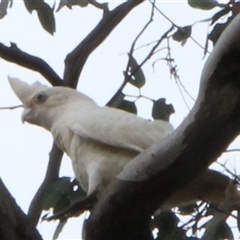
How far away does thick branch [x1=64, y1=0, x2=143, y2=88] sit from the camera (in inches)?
108

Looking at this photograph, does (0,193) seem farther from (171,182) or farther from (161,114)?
(161,114)

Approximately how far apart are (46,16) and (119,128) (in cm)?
48

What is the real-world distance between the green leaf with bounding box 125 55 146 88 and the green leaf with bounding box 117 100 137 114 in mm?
96

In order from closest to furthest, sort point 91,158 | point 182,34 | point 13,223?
point 13,223
point 91,158
point 182,34

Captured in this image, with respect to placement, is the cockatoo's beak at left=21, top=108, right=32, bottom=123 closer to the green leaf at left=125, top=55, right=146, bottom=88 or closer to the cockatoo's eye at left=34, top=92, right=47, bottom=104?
the cockatoo's eye at left=34, top=92, right=47, bottom=104

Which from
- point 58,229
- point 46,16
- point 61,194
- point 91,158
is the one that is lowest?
point 58,229

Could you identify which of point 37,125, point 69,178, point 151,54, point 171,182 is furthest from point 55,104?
point 171,182

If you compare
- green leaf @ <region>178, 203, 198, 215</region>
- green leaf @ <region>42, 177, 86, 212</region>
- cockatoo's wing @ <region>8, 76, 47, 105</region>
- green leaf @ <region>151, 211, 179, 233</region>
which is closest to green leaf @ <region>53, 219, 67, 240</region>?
green leaf @ <region>42, 177, 86, 212</region>

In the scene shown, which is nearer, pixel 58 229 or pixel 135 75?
pixel 58 229

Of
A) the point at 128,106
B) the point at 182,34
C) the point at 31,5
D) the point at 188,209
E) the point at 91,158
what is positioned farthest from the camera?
the point at 182,34

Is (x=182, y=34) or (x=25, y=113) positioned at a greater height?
(x=182, y=34)

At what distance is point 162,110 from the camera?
2562 mm

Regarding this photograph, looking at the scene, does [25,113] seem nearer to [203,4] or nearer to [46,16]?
[46,16]

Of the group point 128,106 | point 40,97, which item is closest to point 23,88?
point 40,97
